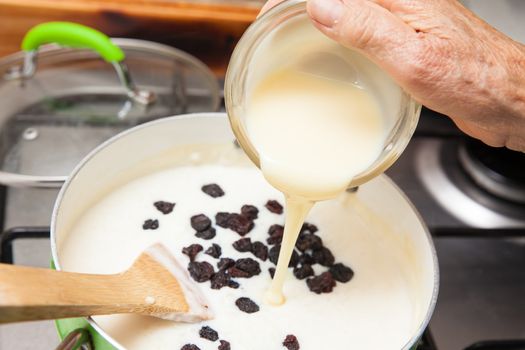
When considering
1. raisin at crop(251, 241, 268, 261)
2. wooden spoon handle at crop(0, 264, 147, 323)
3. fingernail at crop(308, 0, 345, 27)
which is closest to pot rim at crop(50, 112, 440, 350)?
wooden spoon handle at crop(0, 264, 147, 323)

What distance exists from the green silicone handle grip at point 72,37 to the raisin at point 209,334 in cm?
65

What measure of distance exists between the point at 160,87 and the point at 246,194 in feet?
1.36

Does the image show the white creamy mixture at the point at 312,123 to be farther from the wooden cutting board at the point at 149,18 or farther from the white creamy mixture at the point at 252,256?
the wooden cutting board at the point at 149,18

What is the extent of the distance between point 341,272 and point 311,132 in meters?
0.28

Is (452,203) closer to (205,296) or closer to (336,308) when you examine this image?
(336,308)

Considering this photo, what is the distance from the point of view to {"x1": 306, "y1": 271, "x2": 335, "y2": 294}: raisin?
92 centimetres

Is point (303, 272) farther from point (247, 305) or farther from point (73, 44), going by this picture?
point (73, 44)

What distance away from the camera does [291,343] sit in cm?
83

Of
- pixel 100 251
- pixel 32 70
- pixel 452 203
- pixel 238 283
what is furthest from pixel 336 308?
pixel 32 70

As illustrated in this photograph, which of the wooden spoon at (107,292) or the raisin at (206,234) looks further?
the raisin at (206,234)

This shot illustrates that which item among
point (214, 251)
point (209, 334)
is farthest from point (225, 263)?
point (209, 334)

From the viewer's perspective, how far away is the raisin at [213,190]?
A: 1.06 m

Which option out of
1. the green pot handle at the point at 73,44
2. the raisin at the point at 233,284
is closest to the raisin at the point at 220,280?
the raisin at the point at 233,284

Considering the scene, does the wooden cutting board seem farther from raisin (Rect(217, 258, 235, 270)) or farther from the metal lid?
raisin (Rect(217, 258, 235, 270))
